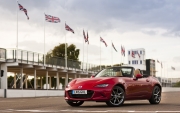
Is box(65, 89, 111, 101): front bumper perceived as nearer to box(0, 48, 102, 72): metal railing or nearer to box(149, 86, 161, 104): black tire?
box(149, 86, 161, 104): black tire

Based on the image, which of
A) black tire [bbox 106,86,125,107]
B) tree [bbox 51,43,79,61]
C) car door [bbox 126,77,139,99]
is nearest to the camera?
black tire [bbox 106,86,125,107]

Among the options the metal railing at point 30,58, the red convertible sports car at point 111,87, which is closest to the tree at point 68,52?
the metal railing at point 30,58

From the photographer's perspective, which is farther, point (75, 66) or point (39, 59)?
point (75, 66)

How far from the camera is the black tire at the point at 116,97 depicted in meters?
13.1

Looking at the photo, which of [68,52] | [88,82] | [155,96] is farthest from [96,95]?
[68,52]

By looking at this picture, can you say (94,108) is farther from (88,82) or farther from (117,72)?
(117,72)

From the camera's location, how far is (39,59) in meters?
49.6

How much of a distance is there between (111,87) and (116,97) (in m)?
0.45

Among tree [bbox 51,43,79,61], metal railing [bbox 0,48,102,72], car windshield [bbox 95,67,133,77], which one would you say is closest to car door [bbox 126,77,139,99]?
car windshield [bbox 95,67,133,77]

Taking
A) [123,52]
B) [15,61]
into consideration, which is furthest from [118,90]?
[123,52]

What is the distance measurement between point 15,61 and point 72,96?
31.4 m

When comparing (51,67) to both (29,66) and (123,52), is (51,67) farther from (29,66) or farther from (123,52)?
(123,52)

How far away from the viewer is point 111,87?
13.0m

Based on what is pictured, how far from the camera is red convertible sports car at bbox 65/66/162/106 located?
503 inches
